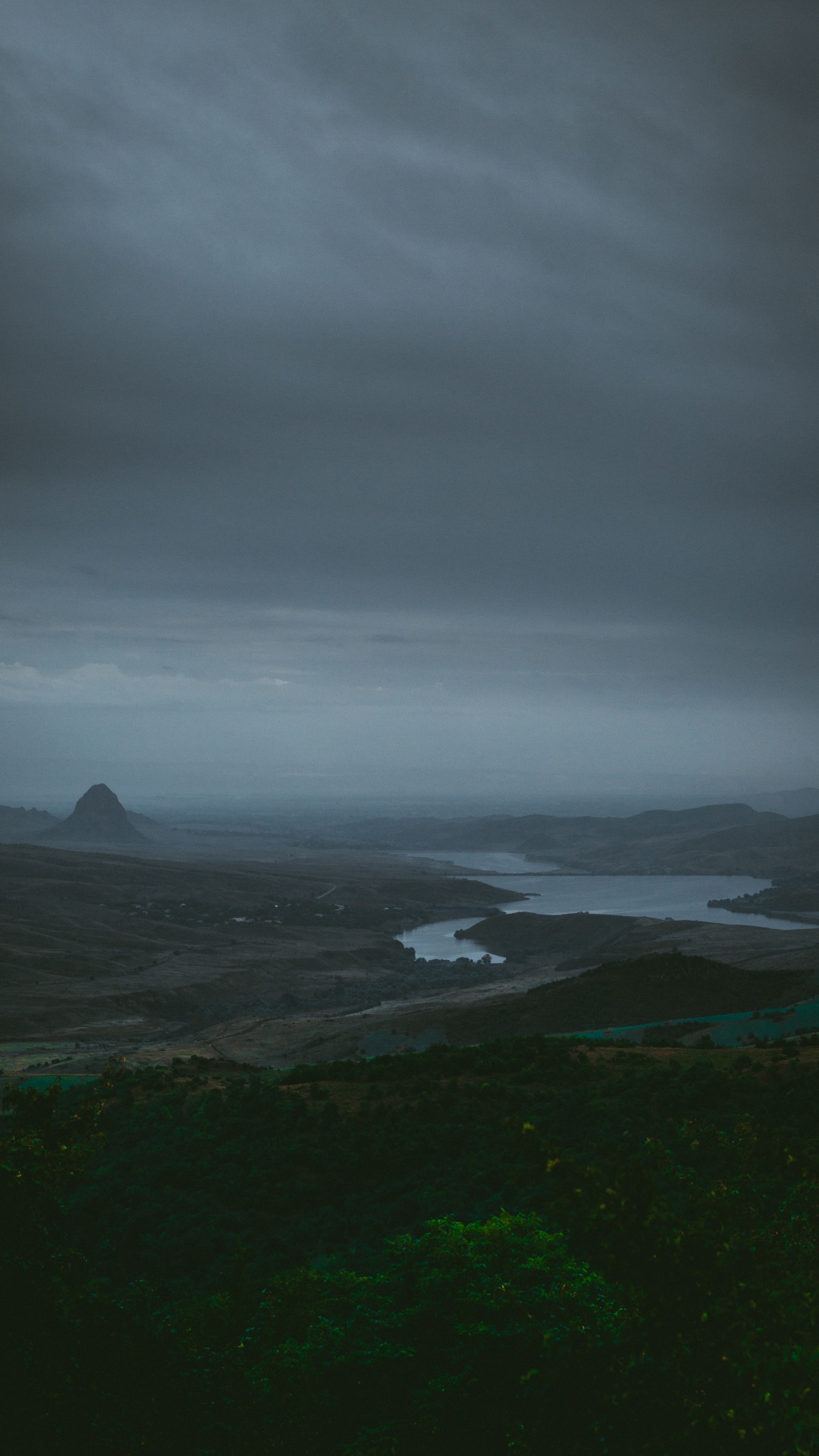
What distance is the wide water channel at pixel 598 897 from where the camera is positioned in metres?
94.5

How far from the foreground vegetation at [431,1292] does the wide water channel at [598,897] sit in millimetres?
64610

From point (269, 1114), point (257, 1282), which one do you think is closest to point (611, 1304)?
point (257, 1282)

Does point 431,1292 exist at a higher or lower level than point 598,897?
higher

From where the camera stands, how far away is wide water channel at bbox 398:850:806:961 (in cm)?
9446

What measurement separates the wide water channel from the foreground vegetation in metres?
64.6

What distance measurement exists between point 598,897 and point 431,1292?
125403mm

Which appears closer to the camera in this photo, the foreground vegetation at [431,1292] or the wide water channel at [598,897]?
the foreground vegetation at [431,1292]

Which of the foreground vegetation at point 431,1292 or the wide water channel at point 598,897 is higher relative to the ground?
the foreground vegetation at point 431,1292

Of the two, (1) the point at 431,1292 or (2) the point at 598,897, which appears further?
(2) the point at 598,897

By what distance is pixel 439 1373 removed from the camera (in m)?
9.47

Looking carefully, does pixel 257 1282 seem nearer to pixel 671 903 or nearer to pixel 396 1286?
pixel 396 1286

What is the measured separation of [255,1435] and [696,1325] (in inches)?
183

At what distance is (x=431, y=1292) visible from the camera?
11.0 m

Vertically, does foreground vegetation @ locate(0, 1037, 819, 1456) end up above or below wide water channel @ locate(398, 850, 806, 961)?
above
